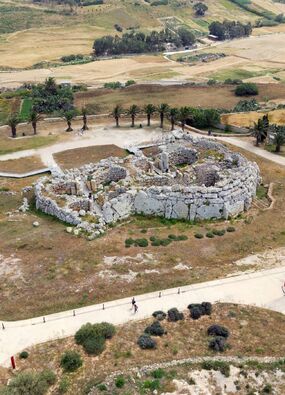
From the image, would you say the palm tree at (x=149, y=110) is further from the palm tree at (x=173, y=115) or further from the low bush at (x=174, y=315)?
the low bush at (x=174, y=315)

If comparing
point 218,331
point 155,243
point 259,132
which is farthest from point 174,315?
point 259,132

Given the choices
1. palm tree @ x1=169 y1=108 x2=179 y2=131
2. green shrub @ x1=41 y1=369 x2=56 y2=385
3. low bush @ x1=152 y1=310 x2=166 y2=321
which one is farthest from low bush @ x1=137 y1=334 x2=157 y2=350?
palm tree @ x1=169 y1=108 x2=179 y2=131

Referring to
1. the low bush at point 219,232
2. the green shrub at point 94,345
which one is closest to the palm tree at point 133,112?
the low bush at point 219,232

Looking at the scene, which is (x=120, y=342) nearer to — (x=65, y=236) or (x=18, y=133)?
(x=65, y=236)

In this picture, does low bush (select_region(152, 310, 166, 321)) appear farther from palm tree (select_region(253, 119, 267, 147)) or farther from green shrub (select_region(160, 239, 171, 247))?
palm tree (select_region(253, 119, 267, 147))

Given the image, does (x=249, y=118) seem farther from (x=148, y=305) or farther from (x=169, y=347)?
(x=169, y=347)

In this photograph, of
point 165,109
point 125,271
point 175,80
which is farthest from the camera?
point 175,80

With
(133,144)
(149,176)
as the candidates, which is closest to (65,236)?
(149,176)
